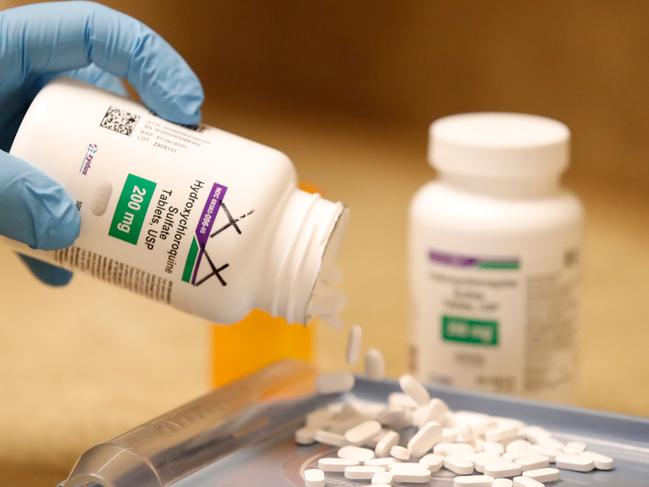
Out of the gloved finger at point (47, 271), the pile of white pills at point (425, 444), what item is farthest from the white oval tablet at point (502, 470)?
the gloved finger at point (47, 271)

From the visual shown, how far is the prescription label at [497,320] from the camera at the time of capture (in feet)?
3.00

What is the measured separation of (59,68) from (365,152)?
117cm

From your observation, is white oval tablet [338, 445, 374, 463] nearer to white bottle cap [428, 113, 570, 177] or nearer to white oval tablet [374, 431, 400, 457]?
white oval tablet [374, 431, 400, 457]

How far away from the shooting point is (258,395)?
0.87m

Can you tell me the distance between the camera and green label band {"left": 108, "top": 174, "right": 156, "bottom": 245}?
0.72 metres

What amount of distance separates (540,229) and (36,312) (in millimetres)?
684

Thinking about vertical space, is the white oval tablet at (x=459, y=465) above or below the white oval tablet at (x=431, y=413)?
below

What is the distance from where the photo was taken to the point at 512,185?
3.01ft

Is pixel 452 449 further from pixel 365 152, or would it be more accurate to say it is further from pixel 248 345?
pixel 365 152

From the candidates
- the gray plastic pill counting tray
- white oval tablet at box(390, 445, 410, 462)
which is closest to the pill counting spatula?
the gray plastic pill counting tray

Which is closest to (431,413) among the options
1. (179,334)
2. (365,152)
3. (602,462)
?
(602,462)

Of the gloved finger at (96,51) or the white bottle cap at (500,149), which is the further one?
the white bottle cap at (500,149)

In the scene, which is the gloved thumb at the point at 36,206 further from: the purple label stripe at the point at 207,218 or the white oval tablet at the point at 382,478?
the white oval tablet at the point at 382,478

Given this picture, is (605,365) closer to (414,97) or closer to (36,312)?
(36,312)
